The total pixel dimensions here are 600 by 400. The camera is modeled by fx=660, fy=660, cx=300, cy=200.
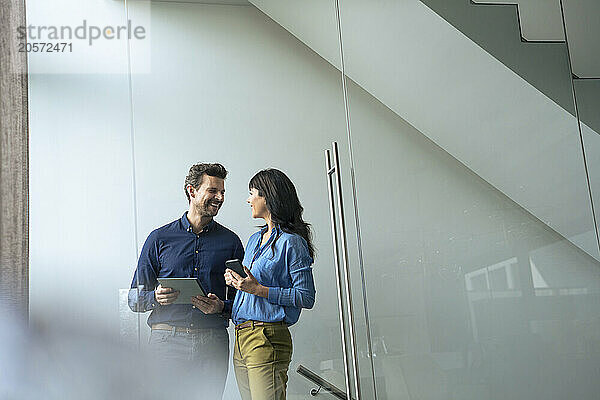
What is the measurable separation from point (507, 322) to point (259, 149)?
110 cm

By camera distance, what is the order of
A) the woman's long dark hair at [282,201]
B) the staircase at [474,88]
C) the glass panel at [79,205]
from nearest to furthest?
1. the glass panel at [79,205]
2. the woman's long dark hair at [282,201]
3. the staircase at [474,88]

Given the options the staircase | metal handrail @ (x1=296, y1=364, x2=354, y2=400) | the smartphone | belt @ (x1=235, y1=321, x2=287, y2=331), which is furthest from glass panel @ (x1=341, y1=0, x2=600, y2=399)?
the smartphone

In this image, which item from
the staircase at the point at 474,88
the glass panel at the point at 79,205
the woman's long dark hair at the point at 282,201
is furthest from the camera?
the staircase at the point at 474,88

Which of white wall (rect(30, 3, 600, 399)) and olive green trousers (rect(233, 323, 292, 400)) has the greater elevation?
white wall (rect(30, 3, 600, 399))

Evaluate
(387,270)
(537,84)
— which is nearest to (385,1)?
(537,84)

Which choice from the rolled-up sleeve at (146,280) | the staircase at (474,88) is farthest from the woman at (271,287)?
the staircase at (474,88)

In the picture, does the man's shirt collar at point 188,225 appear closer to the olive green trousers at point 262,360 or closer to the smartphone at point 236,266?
the smartphone at point 236,266

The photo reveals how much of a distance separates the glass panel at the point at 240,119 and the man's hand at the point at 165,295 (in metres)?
0.19

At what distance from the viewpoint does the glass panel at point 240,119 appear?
7.50 ft

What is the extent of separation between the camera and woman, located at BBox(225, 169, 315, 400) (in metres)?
2.24

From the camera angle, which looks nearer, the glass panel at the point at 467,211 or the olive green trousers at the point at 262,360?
the olive green trousers at the point at 262,360

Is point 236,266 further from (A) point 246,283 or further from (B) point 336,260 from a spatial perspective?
(B) point 336,260

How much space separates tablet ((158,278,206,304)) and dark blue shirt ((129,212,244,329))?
0.05ft

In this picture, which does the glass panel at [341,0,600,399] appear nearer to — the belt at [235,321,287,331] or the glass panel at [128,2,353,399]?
the glass panel at [128,2,353,399]
